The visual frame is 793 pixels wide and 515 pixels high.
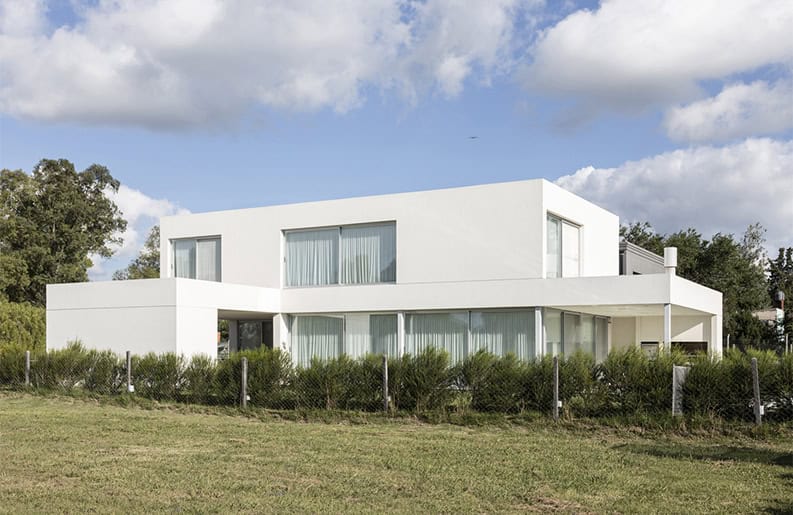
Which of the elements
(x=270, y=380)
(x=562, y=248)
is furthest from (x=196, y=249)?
(x=562, y=248)

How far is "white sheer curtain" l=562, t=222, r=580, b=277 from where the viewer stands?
24.7 metres

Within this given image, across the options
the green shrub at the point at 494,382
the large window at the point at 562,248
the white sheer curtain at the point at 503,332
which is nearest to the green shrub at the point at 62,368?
the white sheer curtain at the point at 503,332

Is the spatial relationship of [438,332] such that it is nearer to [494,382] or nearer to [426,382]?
[426,382]

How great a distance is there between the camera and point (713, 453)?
12.2 meters

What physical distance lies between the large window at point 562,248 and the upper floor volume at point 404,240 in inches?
1.2

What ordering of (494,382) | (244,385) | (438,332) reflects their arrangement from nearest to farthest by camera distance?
(494,382)
(244,385)
(438,332)

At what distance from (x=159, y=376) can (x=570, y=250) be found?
40.3ft

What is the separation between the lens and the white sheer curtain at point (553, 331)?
22672 mm

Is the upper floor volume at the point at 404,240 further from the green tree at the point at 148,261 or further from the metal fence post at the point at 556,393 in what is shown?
the green tree at the point at 148,261

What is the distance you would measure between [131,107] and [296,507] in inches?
623

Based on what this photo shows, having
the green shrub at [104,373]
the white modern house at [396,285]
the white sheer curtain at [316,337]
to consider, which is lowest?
the green shrub at [104,373]

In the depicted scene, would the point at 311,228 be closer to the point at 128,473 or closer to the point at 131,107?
the point at 131,107

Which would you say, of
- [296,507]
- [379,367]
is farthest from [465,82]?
[296,507]

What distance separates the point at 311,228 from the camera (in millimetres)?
25609
